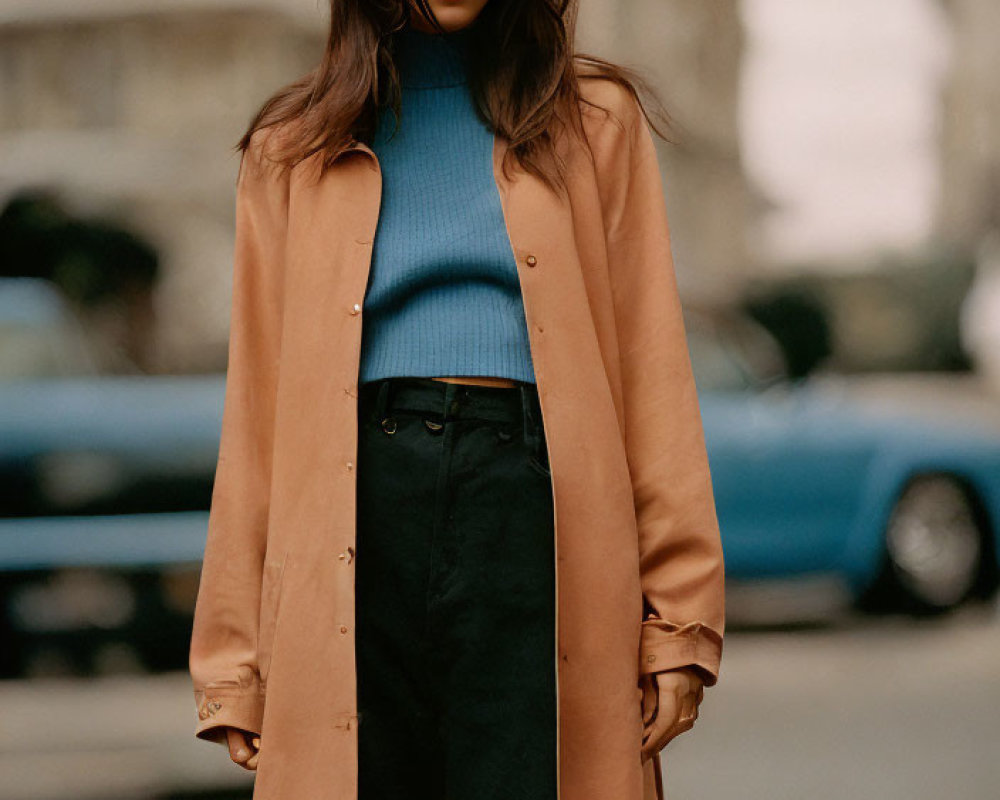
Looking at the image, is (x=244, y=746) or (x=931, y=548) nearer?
(x=244, y=746)

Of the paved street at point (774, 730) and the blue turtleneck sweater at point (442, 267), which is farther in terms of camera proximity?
the paved street at point (774, 730)

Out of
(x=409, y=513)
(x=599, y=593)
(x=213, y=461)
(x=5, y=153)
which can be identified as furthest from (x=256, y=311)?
(x=5, y=153)

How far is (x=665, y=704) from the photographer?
2.17m

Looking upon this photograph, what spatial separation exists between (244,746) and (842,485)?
5.47m

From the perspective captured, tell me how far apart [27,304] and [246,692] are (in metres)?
4.91

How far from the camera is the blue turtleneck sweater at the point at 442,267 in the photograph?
2.11 meters

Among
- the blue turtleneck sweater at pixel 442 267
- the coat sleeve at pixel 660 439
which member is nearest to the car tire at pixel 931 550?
the coat sleeve at pixel 660 439

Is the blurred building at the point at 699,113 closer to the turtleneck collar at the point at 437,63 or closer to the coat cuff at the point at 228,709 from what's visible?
the turtleneck collar at the point at 437,63

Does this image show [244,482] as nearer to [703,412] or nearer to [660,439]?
[660,439]

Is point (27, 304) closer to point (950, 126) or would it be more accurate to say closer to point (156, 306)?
point (156, 306)

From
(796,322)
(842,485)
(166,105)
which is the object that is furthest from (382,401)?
(796,322)

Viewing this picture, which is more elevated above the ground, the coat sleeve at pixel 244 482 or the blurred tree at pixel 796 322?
the blurred tree at pixel 796 322

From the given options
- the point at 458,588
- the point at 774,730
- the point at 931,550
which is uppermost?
the point at 931,550

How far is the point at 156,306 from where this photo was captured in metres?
9.39
